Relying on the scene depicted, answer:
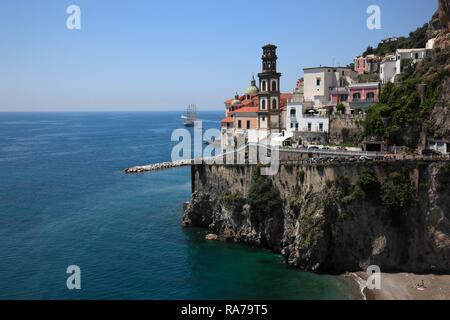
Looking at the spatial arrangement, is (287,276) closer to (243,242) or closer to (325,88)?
(243,242)

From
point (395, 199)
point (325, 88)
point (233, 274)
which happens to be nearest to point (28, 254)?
point (233, 274)

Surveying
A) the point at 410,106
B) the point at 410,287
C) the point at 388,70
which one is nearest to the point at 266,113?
the point at 388,70

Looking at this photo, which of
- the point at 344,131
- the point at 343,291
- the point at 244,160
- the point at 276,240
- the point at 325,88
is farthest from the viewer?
the point at 325,88

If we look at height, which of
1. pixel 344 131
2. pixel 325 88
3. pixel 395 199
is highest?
pixel 325 88

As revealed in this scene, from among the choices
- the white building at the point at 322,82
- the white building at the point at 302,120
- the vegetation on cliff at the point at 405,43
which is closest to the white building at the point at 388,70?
the white building at the point at 322,82

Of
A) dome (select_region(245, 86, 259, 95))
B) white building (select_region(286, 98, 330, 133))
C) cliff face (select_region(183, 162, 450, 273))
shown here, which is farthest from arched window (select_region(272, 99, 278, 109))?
dome (select_region(245, 86, 259, 95))

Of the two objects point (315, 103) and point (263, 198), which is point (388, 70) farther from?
point (263, 198)

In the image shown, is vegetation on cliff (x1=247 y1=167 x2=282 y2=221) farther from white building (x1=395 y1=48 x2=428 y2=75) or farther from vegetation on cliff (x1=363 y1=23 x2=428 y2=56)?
vegetation on cliff (x1=363 y1=23 x2=428 y2=56)

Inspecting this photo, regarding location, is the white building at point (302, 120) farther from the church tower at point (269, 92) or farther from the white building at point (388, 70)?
the white building at point (388, 70)
